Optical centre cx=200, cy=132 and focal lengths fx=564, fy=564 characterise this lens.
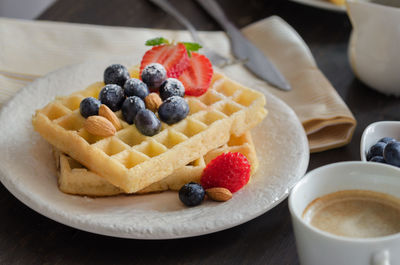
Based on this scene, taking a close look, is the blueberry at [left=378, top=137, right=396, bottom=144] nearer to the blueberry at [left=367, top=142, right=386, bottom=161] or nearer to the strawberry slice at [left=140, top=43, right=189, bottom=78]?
the blueberry at [left=367, top=142, right=386, bottom=161]

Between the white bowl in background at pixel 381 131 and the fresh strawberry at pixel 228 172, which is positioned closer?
the fresh strawberry at pixel 228 172

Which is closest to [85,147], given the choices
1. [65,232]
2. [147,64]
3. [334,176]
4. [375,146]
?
[65,232]

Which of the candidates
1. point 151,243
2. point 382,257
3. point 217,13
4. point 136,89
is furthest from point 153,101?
point 217,13

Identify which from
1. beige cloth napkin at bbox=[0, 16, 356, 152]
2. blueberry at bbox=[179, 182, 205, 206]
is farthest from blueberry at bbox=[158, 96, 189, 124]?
beige cloth napkin at bbox=[0, 16, 356, 152]

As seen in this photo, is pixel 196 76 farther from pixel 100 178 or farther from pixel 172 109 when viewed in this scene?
pixel 100 178

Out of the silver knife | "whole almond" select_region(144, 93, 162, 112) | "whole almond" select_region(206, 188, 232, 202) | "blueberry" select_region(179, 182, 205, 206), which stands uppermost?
"whole almond" select_region(144, 93, 162, 112)

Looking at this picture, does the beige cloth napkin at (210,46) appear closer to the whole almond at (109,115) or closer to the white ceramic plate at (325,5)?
the white ceramic plate at (325,5)

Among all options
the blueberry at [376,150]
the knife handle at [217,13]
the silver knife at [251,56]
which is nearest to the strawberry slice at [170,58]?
the silver knife at [251,56]
